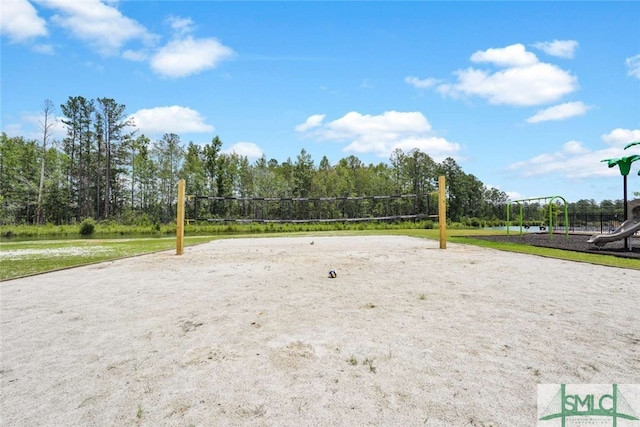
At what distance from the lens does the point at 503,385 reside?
2092 mm

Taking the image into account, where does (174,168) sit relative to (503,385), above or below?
above

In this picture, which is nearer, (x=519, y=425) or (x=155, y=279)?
(x=519, y=425)

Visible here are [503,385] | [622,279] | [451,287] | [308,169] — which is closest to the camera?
[503,385]

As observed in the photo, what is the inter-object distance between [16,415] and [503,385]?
283 centimetres

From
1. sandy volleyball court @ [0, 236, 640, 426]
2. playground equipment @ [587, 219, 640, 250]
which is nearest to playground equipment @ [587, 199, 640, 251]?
playground equipment @ [587, 219, 640, 250]

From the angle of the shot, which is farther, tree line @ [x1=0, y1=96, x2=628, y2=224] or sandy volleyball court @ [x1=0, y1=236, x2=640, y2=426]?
tree line @ [x1=0, y1=96, x2=628, y2=224]

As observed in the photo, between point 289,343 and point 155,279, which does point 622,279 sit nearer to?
point 289,343

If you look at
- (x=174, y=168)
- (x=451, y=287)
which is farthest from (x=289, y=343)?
(x=174, y=168)
